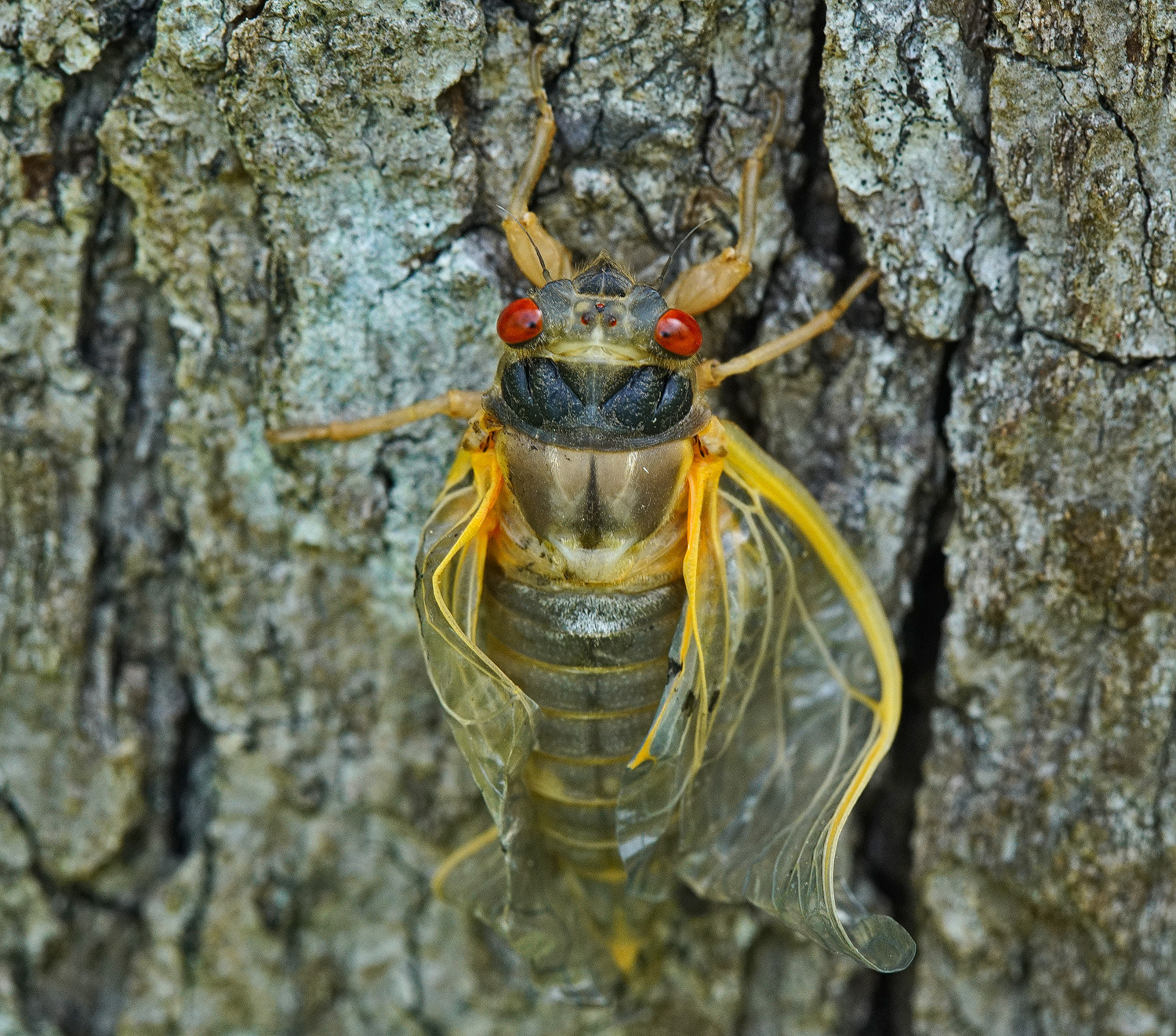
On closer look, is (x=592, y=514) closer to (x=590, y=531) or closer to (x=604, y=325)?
(x=590, y=531)

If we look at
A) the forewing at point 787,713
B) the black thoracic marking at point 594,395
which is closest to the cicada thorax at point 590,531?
the black thoracic marking at point 594,395

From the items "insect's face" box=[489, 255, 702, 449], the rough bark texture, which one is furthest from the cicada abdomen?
the rough bark texture

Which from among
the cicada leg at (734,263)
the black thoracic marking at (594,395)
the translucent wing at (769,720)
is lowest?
the translucent wing at (769,720)

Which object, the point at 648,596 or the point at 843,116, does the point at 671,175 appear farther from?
the point at 648,596

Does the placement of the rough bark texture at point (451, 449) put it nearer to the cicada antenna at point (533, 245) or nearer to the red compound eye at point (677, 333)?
the cicada antenna at point (533, 245)

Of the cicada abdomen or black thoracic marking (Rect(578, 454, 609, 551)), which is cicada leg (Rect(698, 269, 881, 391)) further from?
black thoracic marking (Rect(578, 454, 609, 551))

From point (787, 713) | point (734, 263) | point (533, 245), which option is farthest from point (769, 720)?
point (533, 245)

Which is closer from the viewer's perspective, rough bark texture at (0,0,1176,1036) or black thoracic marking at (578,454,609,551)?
rough bark texture at (0,0,1176,1036)

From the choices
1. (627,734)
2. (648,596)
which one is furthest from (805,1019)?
(648,596)
